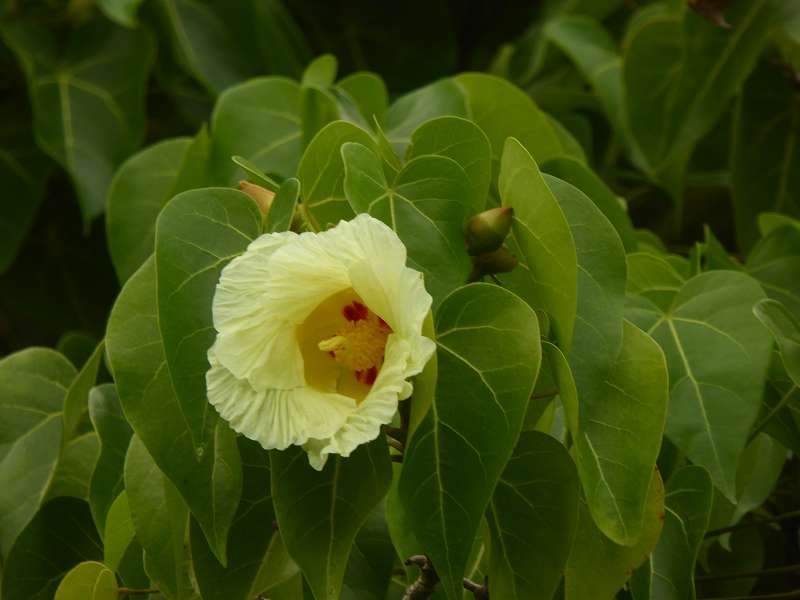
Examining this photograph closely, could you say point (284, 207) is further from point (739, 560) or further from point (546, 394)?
point (739, 560)

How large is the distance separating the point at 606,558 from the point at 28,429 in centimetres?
39

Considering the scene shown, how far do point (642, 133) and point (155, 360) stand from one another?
0.62 m

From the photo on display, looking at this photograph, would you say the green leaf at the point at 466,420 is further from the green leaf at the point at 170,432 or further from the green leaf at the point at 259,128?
the green leaf at the point at 259,128

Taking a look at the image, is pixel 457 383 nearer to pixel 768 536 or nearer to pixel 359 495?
pixel 359 495

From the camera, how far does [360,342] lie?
0.54 metres

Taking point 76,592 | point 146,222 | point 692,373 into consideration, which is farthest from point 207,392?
point 146,222

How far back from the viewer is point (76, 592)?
0.61m

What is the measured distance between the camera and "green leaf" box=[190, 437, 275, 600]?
0.57 metres

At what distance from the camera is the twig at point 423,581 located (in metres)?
0.58

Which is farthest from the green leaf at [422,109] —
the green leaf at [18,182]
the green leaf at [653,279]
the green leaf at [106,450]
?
the green leaf at [18,182]

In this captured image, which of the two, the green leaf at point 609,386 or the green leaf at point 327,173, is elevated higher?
the green leaf at point 327,173

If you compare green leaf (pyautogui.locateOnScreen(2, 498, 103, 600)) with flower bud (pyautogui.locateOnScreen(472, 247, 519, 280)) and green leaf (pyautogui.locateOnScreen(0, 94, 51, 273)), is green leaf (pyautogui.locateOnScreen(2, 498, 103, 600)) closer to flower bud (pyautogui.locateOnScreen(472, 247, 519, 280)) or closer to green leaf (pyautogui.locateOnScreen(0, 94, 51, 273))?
flower bud (pyautogui.locateOnScreen(472, 247, 519, 280))

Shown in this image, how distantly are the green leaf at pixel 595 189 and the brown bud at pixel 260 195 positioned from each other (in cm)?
23

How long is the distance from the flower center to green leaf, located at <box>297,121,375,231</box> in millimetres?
67
